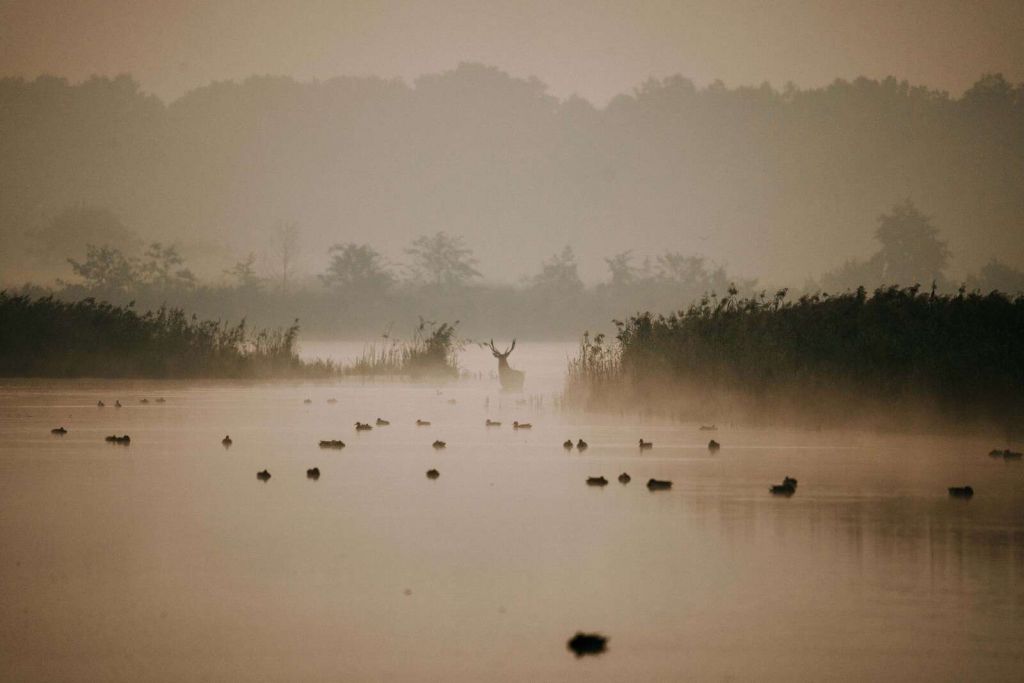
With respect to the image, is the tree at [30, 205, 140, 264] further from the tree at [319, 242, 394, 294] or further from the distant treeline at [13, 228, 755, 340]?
the tree at [319, 242, 394, 294]

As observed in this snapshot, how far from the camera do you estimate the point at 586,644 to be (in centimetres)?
875

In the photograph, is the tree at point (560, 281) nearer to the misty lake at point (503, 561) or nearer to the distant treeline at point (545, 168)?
the distant treeline at point (545, 168)

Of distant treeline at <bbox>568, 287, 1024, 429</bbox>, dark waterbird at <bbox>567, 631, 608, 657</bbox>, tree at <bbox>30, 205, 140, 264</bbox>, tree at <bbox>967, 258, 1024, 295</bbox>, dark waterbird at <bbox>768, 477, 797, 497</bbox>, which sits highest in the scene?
tree at <bbox>30, 205, 140, 264</bbox>

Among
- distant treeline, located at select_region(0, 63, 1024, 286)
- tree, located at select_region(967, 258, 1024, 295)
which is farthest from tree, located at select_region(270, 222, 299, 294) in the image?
tree, located at select_region(967, 258, 1024, 295)

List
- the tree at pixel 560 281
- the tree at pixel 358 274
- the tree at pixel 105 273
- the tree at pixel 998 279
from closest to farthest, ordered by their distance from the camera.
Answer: the tree at pixel 105 273 → the tree at pixel 358 274 → the tree at pixel 560 281 → the tree at pixel 998 279

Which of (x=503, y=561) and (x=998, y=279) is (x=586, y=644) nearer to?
(x=503, y=561)

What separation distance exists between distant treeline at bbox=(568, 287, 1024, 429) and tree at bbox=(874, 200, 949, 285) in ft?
279

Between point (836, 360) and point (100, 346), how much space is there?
22.4 metres

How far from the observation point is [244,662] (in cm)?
839

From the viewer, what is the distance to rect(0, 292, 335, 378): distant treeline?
40.4m

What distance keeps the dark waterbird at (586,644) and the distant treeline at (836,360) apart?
56.8 ft

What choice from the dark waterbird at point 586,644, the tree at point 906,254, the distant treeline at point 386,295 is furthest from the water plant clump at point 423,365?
the tree at point 906,254

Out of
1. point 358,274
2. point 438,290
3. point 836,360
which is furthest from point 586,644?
point 438,290

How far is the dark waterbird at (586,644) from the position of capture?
8680 mm
